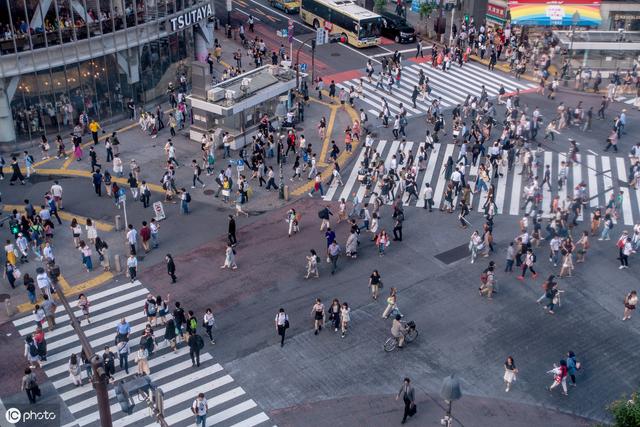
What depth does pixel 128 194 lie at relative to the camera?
41.0 m

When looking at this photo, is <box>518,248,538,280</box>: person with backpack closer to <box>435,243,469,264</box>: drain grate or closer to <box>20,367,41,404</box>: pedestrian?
<box>435,243,469,264</box>: drain grate

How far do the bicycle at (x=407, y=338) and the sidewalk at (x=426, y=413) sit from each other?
254 cm

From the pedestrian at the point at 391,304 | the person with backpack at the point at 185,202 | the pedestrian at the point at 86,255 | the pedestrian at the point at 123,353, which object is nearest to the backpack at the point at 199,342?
the pedestrian at the point at 123,353

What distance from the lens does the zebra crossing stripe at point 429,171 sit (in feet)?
135

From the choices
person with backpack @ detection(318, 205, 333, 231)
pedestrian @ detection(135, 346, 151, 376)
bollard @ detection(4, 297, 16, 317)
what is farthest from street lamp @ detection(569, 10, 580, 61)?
bollard @ detection(4, 297, 16, 317)

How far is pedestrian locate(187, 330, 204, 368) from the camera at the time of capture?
27.8 meters

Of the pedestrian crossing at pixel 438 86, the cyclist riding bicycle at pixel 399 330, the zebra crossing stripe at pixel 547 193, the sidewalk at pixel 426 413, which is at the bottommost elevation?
the pedestrian crossing at pixel 438 86

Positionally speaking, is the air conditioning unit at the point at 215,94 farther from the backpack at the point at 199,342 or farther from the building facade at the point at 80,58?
the backpack at the point at 199,342

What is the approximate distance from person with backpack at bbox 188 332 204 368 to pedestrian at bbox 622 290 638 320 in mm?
16655

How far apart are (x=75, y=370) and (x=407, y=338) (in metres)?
12.1

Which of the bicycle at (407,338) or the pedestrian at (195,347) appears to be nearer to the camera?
the pedestrian at (195,347)

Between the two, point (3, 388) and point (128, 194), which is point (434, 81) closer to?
point (128, 194)

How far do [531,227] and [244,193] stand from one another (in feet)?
46.9

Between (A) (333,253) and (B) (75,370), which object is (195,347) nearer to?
(B) (75,370)
